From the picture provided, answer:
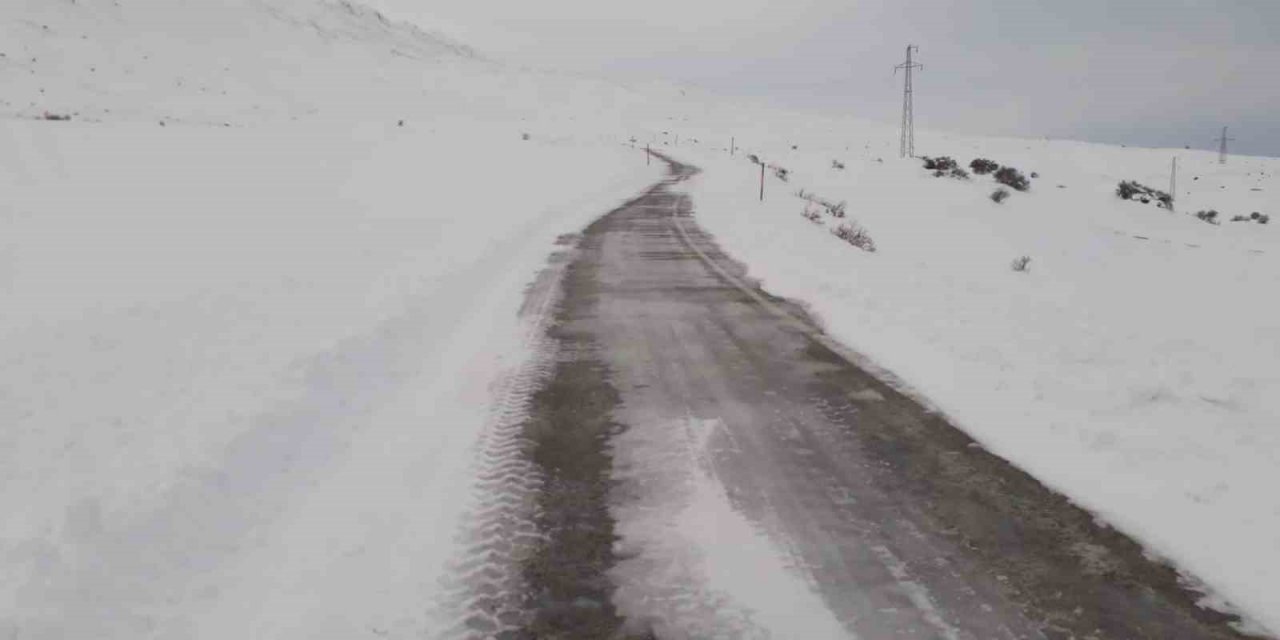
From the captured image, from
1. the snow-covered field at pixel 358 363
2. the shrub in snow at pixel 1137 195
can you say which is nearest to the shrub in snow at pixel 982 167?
the shrub in snow at pixel 1137 195

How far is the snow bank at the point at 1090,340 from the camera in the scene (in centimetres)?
375

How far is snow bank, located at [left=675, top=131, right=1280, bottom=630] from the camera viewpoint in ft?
12.3

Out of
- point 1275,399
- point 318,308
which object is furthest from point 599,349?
point 1275,399

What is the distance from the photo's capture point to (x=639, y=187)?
1150 inches

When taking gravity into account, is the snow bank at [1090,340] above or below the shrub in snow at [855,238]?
below

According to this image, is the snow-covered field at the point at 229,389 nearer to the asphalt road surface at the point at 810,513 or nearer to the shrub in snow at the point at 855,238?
the asphalt road surface at the point at 810,513

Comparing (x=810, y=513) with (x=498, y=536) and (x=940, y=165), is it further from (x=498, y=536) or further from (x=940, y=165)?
(x=940, y=165)

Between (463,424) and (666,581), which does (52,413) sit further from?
(666,581)

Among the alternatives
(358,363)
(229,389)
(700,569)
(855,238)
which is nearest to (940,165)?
(855,238)

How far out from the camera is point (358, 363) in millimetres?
6109

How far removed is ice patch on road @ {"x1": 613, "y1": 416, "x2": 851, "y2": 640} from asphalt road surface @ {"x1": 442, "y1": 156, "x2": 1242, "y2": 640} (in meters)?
0.01

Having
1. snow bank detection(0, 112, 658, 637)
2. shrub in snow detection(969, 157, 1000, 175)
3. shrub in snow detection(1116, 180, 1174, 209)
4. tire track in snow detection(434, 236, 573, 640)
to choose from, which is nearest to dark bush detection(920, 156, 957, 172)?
shrub in snow detection(969, 157, 1000, 175)

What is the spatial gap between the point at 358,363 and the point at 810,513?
3936 millimetres

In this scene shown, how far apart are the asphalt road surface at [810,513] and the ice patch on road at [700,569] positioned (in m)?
0.01
